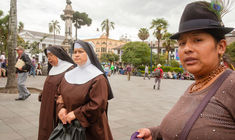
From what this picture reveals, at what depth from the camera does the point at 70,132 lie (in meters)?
2.16

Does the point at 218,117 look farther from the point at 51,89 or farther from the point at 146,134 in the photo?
the point at 51,89

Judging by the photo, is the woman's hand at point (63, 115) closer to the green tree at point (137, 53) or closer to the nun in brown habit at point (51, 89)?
the nun in brown habit at point (51, 89)

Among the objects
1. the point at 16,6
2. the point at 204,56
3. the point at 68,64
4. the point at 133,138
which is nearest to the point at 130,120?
the point at 68,64

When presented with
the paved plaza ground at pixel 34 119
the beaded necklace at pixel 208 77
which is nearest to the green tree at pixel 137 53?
the paved plaza ground at pixel 34 119

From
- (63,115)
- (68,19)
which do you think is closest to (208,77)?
(63,115)

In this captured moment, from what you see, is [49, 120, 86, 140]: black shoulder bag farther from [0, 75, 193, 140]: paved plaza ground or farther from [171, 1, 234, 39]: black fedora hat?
[0, 75, 193, 140]: paved plaza ground

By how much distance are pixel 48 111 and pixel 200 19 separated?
2667 mm

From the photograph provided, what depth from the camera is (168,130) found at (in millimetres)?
1165

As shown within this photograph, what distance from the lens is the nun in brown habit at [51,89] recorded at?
116 inches

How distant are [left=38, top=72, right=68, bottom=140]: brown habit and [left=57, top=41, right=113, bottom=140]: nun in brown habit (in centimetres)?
58

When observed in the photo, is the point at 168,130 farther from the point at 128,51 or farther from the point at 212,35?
the point at 128,51

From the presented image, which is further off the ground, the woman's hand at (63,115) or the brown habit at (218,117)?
the brown habit at (218,117)

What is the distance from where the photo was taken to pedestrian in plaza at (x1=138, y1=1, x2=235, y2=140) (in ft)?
3.20

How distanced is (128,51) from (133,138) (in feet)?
148
